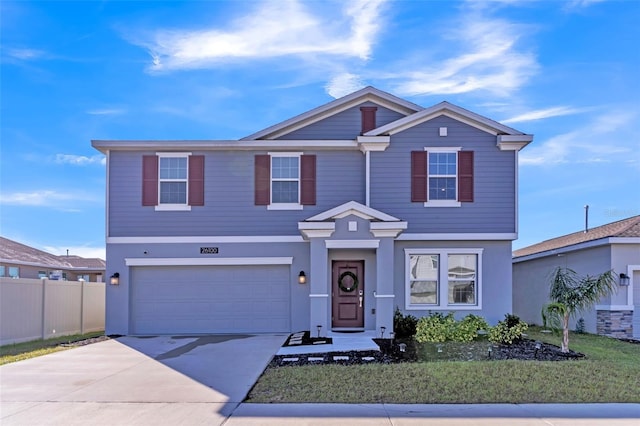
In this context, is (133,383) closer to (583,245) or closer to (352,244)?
(352,244)

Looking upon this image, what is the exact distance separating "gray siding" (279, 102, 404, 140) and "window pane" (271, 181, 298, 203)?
1.55 meters

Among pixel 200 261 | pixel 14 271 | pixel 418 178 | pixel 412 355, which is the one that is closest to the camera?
pixel 412 355

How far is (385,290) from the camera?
12.9m

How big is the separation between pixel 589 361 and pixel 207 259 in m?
9.71

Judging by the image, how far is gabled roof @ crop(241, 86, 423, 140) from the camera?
15.4 meters

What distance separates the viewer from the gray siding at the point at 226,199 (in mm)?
14820

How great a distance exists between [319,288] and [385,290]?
5.37 feet

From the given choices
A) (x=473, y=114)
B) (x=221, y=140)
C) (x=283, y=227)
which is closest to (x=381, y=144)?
(x=473, y=114)

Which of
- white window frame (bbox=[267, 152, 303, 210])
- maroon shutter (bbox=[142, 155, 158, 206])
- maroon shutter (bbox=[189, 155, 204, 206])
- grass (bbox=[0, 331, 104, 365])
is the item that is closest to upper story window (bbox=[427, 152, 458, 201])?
white window frame (bbox=[267, 152, 303, 210])

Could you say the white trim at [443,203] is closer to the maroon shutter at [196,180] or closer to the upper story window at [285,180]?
the upper story window at [285,180]

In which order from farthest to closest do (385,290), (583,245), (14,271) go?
(14,271), (583,245), (385,290)

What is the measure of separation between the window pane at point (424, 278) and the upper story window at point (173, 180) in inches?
246

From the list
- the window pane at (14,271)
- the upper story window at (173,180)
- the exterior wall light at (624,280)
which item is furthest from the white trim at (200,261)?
the exterior wall light at (624,280)

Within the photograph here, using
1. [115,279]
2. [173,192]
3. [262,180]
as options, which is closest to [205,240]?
[173,192]
